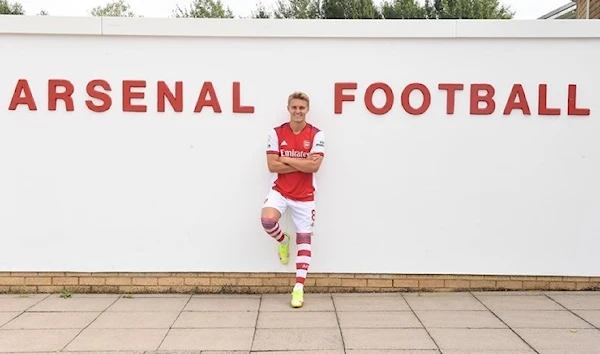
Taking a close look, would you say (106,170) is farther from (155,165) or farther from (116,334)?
(116,334)

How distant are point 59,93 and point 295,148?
7.65ft

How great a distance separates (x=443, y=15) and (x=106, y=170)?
1096 inches

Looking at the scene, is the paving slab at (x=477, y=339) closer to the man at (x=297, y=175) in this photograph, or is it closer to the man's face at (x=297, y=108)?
the man at (x=297, y=175)

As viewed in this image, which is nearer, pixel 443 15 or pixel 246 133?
pixel 246 133

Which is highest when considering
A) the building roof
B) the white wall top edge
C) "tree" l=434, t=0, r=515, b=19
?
"tree" l=434, t=0, r=515, b=19

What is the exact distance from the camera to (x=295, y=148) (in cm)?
559

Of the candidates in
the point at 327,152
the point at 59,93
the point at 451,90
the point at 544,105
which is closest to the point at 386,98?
the point at 451,90

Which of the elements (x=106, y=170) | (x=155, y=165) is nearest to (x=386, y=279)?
(x=155, y=165)

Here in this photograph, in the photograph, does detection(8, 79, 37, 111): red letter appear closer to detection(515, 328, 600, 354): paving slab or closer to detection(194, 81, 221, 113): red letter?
detection(194, 81, 221, 113): red letter

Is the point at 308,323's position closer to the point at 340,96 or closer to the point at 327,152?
the point at 327,152

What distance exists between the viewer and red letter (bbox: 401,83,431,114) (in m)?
5.82

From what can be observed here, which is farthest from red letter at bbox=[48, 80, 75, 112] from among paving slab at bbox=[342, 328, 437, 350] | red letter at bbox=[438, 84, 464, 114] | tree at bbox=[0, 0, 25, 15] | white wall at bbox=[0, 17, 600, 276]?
tree at bbox=[0, 0, 25, 15]

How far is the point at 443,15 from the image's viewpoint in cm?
3089

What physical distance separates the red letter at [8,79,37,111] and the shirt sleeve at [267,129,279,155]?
2.29m
